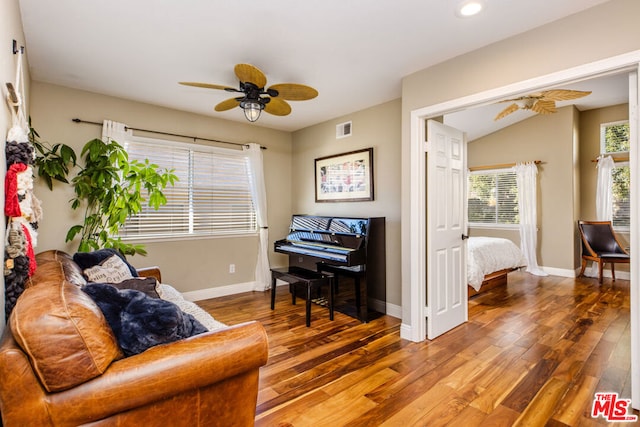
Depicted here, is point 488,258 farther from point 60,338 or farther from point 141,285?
point 60,338

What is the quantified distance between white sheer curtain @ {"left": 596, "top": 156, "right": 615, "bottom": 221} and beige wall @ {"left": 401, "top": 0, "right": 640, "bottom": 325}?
4695 millimetres

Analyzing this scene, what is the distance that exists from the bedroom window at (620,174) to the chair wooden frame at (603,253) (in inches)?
12.8

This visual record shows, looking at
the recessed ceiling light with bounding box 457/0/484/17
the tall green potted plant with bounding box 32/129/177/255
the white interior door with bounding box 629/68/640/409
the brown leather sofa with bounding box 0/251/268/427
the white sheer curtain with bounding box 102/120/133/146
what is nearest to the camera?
the brown leather sofa with bounding box 0/251/268/427

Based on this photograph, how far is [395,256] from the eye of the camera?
3.63 m

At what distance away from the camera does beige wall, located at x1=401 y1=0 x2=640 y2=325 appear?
1895 millimetres

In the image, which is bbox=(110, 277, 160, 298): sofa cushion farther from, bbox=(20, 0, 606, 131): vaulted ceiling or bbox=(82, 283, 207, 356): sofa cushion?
bbox=(20, 0, 606, 131): vaulted ceiling

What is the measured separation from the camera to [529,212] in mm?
5977

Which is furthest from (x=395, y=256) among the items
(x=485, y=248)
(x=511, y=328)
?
(x=485, y=248)

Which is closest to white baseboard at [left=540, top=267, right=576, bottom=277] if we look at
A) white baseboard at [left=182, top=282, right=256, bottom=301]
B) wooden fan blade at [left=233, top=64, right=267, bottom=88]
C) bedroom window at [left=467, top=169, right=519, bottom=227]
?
bedroom window at [left=467, top=169, right=519, bottom=227]

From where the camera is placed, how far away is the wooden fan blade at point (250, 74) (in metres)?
2.20

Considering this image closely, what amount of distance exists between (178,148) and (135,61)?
4.65ft

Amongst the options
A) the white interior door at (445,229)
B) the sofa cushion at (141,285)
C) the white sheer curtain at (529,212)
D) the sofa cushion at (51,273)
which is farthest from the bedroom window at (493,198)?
the sofa cushion at (51,273)

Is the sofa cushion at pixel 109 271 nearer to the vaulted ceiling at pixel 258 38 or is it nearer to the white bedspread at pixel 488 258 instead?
the vaulted ceiling at pixel 258 38

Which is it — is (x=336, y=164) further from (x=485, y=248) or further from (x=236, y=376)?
(x=236, y=376)
